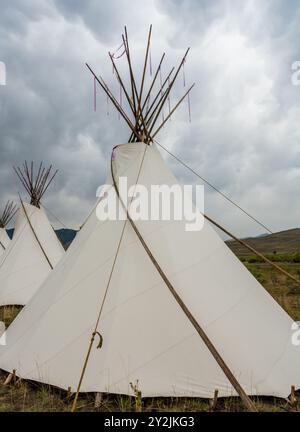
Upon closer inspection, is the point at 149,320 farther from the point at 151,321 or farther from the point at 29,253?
the point at 29,253

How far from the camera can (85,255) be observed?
4.31 meters

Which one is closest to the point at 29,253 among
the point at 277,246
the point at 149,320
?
the point at 149,320

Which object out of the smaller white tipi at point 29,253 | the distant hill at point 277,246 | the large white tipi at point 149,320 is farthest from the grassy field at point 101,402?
the distant hill at point 277,246

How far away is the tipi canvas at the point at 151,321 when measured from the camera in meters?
3.22

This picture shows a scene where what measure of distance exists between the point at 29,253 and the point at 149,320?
7.54m

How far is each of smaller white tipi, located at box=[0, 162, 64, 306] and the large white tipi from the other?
17.5 ft

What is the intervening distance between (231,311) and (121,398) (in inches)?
60.9

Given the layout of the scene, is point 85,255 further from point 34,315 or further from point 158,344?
point 158,344

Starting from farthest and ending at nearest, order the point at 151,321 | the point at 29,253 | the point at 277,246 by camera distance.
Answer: the point at 277,246 → the point at 29,253 → the point at 151,321

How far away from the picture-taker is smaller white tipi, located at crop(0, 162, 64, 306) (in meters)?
9.47

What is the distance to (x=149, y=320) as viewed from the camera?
3.53 m

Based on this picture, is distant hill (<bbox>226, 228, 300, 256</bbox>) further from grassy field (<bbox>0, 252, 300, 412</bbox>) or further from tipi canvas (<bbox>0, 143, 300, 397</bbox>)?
grassy field (<bbox>0, 252, 300, 412</bbox>)

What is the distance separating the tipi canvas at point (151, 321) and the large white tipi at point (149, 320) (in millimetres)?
11

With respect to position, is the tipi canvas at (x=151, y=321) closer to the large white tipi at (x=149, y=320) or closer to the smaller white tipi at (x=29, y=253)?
the large white tipi at (x=149, y=320)
